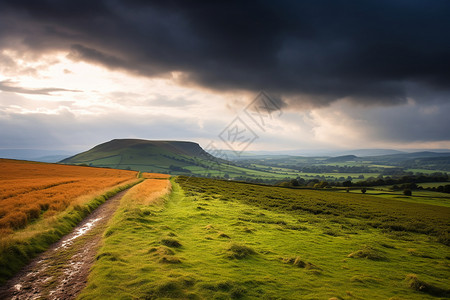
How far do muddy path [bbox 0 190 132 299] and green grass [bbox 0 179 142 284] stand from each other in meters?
0.41

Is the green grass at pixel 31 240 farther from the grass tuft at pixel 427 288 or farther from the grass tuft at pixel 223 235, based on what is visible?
the grass tuft at pixel 427 288

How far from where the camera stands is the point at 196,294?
8.78 metres

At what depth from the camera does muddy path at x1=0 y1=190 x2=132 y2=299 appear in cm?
909

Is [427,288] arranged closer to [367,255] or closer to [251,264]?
[367,255]

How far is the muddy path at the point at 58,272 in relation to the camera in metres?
9.09

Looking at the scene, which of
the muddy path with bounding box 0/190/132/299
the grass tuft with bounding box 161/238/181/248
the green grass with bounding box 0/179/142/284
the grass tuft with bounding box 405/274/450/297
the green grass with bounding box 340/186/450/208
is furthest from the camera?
the green grass with bounding box 340/186/450/208

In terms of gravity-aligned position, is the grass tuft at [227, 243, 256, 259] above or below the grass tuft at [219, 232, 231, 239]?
above

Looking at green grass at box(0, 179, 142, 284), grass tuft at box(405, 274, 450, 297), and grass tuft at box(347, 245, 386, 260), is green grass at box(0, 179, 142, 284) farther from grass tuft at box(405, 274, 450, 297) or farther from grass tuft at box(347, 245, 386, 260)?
grass tuft at box(347, 245, 386, 260)

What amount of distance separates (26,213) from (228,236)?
18.0 meters

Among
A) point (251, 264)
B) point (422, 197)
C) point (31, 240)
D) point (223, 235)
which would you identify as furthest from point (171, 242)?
point (422, 197)

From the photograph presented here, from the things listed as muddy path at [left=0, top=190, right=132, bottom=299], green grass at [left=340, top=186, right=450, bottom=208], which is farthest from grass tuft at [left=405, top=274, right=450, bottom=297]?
green grass at [left=340, top=186, right=450, bottom=208]

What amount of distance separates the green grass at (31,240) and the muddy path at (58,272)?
0.41 meters

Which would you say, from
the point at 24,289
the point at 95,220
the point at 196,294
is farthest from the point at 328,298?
the point at 95,220

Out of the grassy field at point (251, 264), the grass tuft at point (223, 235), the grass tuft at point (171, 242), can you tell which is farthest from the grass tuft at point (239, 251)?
the grass tuft at point (171, 242)
